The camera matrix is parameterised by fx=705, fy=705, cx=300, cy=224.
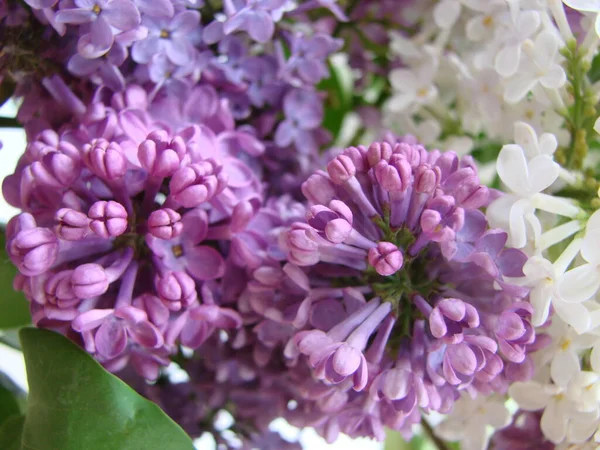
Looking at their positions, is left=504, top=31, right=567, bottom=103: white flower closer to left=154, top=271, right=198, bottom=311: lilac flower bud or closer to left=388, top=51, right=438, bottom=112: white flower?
left=388, top=51, right=438, bottom=112: white flower

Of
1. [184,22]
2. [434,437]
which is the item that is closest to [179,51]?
[184,22]

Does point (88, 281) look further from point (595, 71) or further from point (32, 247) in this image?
point (595, 71)

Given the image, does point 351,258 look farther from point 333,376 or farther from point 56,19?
point 56,19

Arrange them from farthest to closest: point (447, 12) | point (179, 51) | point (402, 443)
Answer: point (402, 443)
point (447, 12)
point (179, 51)

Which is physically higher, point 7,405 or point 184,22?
point 184,22

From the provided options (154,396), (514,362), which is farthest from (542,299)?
(154,396)

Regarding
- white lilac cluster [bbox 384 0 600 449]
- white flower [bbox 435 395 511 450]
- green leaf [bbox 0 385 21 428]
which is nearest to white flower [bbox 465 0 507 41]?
white lilac cluster [bbox 384 0 600 449]
